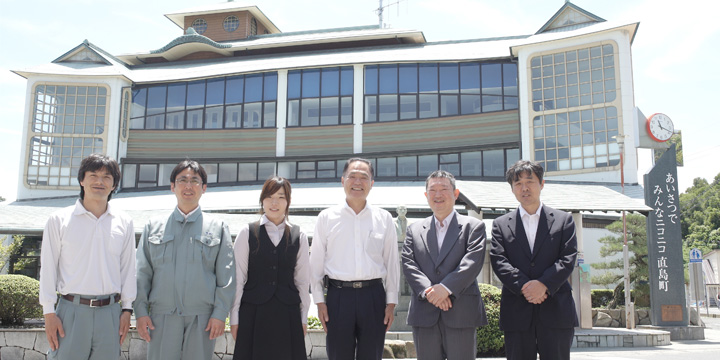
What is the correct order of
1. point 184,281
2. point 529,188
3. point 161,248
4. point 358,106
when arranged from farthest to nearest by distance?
point 358,106, point 529,188, point 161,248, point 184,281

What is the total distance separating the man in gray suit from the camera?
492 centimetres

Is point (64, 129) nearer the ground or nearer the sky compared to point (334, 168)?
nearer the sky

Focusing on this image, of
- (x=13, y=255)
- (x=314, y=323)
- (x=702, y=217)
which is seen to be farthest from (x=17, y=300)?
(x=702, y=217)

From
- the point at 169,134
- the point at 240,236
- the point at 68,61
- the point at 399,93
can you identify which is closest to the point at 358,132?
the point at 399,93

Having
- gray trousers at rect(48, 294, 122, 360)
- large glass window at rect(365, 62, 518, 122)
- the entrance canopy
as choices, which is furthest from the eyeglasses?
large glass window at rect(365, 62, 518, 122)

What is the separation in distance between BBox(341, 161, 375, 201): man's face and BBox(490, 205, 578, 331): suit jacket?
1.35 metres

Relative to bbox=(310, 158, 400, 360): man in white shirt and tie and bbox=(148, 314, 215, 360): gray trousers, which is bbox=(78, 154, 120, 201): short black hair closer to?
bbox=(148, 314, 215, 360): gray trousers

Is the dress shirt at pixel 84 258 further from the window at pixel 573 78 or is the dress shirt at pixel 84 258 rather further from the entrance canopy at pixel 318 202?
the window at pixel 573 78

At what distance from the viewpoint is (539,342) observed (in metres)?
5.08

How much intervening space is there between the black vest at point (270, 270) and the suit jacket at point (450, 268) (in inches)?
41.7

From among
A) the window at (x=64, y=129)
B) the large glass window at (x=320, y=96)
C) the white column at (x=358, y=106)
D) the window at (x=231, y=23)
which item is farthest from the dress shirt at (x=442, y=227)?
the window at (x=231, y=23)

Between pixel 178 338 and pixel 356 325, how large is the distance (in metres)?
1.45

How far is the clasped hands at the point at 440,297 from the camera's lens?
4.87 m

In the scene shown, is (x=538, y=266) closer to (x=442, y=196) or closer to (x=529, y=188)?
(x=529, y=188)
